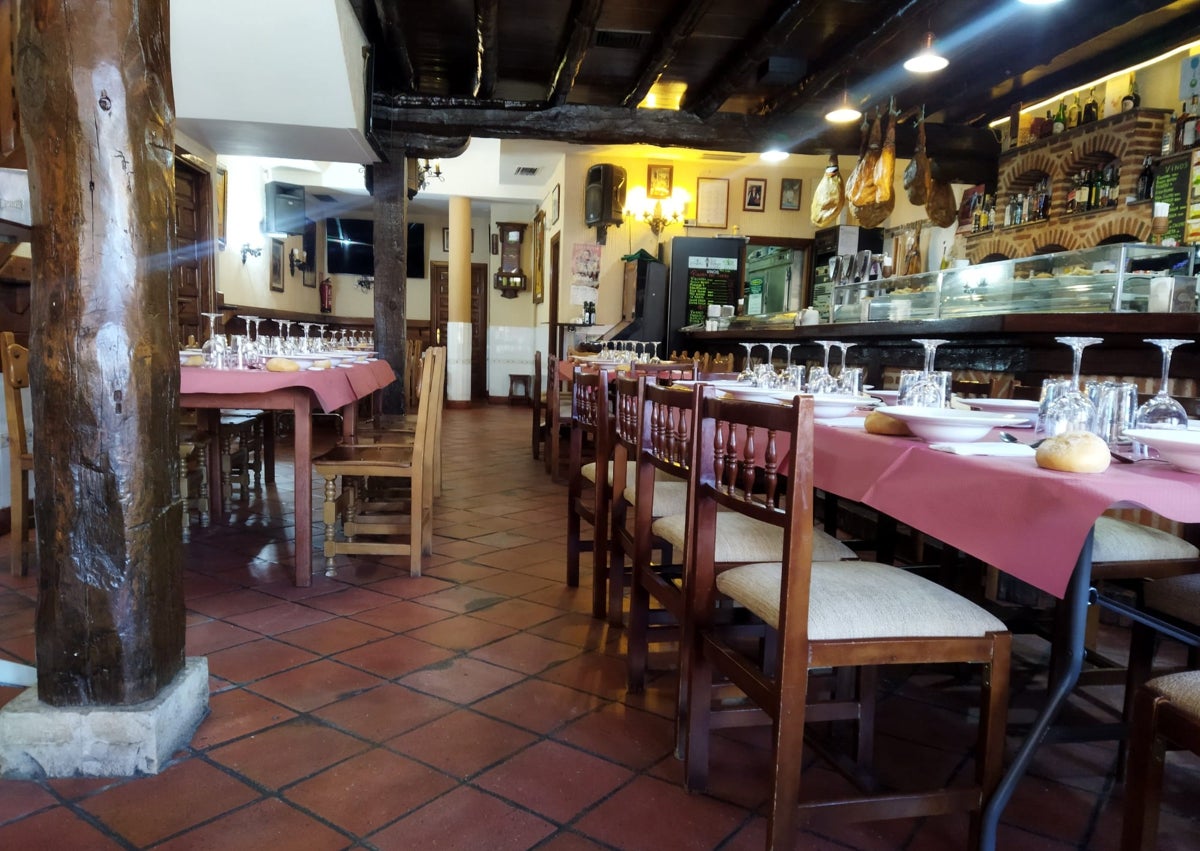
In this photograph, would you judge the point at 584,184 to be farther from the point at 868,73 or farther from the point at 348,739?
the point at 348,739

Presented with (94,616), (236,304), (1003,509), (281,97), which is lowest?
(94,616)

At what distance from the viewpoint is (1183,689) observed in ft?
3.63

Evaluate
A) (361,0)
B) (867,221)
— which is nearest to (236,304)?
(361,0)

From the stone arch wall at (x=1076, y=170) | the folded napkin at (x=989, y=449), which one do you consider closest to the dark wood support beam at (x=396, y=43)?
the folded napkin at (x=989, y=449)

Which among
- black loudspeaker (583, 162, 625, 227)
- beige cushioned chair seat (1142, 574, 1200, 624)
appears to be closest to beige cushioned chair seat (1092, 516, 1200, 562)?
beige cushioned chair seat (1142, 574, 1200, 624)

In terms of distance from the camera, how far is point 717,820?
63.3 inches

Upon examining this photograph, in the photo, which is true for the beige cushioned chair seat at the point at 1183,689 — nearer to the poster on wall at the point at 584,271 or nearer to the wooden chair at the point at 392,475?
the wooden chair at the point at 392,475

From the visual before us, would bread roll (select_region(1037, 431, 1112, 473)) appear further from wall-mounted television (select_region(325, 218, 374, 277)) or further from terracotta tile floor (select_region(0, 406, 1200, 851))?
wall-mounted television (select_region(325, 218, 374, 277))

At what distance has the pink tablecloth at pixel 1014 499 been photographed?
1163 mm

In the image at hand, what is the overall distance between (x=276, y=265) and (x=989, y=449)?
10030 millimetres

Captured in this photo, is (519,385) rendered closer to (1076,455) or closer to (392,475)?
(392,475)

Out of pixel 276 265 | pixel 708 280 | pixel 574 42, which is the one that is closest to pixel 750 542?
pixel 574 42

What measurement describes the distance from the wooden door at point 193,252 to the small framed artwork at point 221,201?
1.15ft

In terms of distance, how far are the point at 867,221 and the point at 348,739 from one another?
511cm
